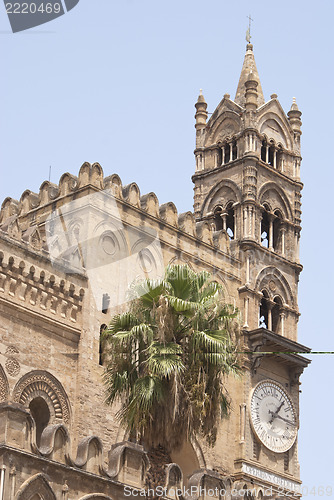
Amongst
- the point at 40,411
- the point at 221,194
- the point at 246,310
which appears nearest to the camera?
the point at 40,411

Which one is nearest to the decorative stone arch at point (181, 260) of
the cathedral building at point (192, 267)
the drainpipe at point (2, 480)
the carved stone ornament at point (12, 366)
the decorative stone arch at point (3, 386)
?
the cathedral building at point (192, 267)

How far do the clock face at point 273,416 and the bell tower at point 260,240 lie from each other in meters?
0.04

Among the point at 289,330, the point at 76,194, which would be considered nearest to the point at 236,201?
the point at 289,330

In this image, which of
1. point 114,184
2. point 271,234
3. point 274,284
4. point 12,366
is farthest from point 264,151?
point 12,366

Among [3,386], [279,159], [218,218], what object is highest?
[279,159]

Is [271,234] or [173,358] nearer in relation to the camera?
[173,358]

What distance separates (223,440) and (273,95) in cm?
1616

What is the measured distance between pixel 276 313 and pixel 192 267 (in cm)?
546

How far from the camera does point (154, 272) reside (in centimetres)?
3972

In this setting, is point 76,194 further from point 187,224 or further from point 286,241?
point 286,241

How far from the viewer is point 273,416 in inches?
1668

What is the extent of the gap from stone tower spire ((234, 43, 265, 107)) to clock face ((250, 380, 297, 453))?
1273cm

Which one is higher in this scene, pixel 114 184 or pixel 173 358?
pixel 114 184

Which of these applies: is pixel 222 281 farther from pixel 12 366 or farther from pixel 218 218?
pixel 12 366
